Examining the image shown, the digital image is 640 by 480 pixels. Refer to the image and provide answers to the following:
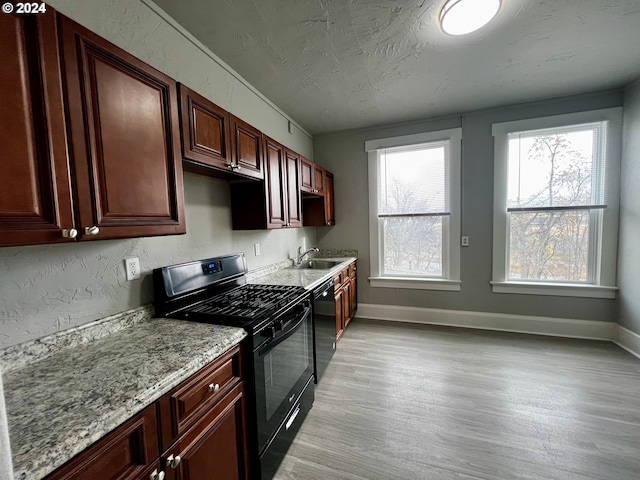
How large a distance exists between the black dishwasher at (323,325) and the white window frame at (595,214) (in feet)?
6.98

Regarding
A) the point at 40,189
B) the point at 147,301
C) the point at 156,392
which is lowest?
the point at 156,392

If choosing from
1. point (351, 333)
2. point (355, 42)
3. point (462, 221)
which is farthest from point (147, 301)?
point (462, 221)

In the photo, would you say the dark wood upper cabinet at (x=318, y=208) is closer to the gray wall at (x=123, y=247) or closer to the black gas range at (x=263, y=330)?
the gray wall at (x=123, y=247)

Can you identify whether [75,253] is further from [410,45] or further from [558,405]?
[558,405]

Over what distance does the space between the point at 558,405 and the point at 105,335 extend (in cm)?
294

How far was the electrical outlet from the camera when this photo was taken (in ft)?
4.57

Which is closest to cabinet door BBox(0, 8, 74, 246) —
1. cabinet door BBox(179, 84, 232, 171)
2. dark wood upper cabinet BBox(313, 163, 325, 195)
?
cabinet door BBox(179, 84, 232, 171)

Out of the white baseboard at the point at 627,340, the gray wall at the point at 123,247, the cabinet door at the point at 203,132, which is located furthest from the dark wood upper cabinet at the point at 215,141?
the white baseboard at the point at 627,340

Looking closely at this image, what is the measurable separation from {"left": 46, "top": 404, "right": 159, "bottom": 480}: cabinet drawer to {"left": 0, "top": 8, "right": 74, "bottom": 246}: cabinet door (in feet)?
1.97

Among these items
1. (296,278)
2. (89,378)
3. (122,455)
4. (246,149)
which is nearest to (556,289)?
(296,278)

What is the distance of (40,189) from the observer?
81cm

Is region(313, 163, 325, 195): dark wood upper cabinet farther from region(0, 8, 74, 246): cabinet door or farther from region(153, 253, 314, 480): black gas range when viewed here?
region(0, 8, 74, 246): cabinet door

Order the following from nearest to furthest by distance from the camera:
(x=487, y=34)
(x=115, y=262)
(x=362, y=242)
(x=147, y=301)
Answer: (x=115, y=262) < (x=147, y=301) < (x=487, y=34) < (x=362, y=242)

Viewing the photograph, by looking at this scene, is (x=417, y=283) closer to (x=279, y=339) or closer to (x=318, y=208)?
(x=318, y=208)
